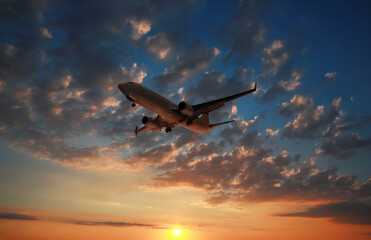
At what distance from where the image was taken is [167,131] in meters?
49.1

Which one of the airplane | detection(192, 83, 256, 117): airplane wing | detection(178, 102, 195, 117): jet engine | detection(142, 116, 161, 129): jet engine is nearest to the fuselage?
the airplane

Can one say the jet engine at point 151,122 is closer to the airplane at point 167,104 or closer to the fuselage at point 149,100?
the airplane at point 167,104

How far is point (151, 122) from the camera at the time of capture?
47.8 m

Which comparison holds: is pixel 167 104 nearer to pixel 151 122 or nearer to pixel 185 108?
pixel 185 108

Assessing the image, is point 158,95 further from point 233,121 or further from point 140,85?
point 233,121

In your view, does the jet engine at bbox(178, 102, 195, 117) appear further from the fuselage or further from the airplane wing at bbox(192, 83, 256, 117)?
the airplane wing at bbox(192, 83, 256, 117)

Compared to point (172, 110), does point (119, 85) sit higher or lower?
higher

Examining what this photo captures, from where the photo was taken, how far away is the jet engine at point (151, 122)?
47594 millimetres

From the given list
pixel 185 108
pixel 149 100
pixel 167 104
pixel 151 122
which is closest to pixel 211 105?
pixel 185 108

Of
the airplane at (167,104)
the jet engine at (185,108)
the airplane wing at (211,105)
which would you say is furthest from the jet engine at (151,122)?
the jet engine at (185,108)

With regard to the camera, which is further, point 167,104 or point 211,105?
point 211,105

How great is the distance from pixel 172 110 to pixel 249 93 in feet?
40.3

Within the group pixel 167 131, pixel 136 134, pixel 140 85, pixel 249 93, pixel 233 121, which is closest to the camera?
pixel 249 93

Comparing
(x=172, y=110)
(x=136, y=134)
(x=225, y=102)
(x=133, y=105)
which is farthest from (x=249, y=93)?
(x=136, y=134)
